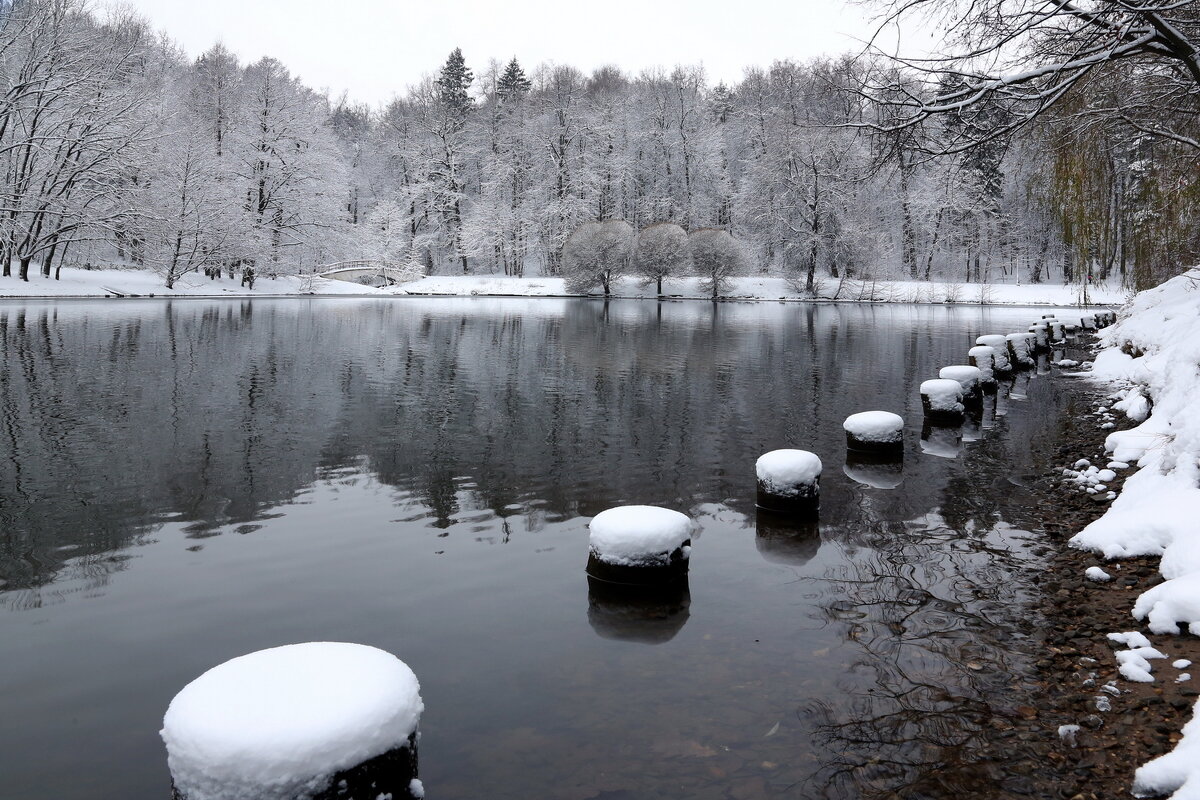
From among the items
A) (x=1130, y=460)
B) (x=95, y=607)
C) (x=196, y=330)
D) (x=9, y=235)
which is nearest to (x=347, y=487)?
(x=95, y=607)

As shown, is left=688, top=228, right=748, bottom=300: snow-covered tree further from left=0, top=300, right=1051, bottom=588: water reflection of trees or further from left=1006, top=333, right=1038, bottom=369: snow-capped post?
left=1006, top=333, right=1038, bottom=369: snow-capped post

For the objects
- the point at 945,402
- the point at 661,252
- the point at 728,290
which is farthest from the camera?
the point at 728,290

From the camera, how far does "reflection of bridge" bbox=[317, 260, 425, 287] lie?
66.7 metres

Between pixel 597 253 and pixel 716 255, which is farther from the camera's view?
pixel 716 255

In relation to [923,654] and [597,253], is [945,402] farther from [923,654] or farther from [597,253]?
[597,253]

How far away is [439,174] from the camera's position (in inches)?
2864

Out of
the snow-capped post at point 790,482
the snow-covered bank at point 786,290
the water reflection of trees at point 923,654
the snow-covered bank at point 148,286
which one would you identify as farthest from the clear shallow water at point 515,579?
the snow-covered bank at point 786,290

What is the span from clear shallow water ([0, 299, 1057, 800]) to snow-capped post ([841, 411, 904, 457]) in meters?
0.46

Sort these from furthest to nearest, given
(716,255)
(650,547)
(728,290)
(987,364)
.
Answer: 1. (728,290)
2. (716,255)
3. (987,364)
4. (650,547)

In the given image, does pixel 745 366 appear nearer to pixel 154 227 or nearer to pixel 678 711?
pixel 678 711

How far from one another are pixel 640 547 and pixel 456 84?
77.4 meters

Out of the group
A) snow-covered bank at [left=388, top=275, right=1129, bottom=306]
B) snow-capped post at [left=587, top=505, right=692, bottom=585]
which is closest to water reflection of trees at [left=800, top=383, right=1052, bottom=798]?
snow-capped post at [left=587, top=505, right=692, bottom=585]

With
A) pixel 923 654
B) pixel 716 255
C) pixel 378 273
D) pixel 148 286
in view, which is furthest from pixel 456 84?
pixel 923 654

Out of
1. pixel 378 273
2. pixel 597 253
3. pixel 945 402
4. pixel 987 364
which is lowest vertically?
pixel 945 402
